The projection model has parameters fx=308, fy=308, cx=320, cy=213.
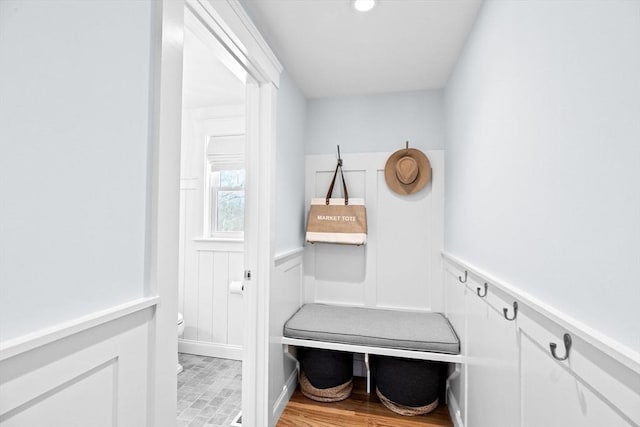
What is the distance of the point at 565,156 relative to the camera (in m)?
0.79

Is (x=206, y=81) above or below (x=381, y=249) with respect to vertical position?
above

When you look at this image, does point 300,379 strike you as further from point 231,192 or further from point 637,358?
point 637,358

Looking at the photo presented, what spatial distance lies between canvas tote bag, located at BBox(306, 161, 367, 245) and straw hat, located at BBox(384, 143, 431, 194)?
12.2 inches

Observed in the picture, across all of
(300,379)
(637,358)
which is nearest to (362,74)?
(637,358)

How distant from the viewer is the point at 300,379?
2.25 m

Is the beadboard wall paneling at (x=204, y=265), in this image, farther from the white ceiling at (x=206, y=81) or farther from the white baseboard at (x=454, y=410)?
the white baseboard at (x=454, y=410)

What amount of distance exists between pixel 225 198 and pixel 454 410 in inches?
100

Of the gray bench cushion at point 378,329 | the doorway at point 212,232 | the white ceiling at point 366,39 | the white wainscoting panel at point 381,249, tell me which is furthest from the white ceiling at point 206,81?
the gray bench cushion at point 378,329

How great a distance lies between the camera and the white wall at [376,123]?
2473mm

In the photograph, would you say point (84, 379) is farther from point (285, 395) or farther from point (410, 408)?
point (410, 408)

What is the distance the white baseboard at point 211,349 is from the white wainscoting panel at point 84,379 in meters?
2.05

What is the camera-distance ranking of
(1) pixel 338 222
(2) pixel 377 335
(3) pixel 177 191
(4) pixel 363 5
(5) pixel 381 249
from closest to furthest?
(3) pixel 177 191, (4) pixel 363 5, (2) pixel 377 335, (1) pixel 338 222, (5) pixel 381 249

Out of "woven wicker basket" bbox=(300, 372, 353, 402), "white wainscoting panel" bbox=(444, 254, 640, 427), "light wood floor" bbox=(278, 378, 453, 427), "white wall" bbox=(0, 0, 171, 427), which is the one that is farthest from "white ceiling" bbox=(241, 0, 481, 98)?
"light wood floor" bbox=(278, 378, 453, 427)

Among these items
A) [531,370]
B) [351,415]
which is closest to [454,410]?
[351,415]
